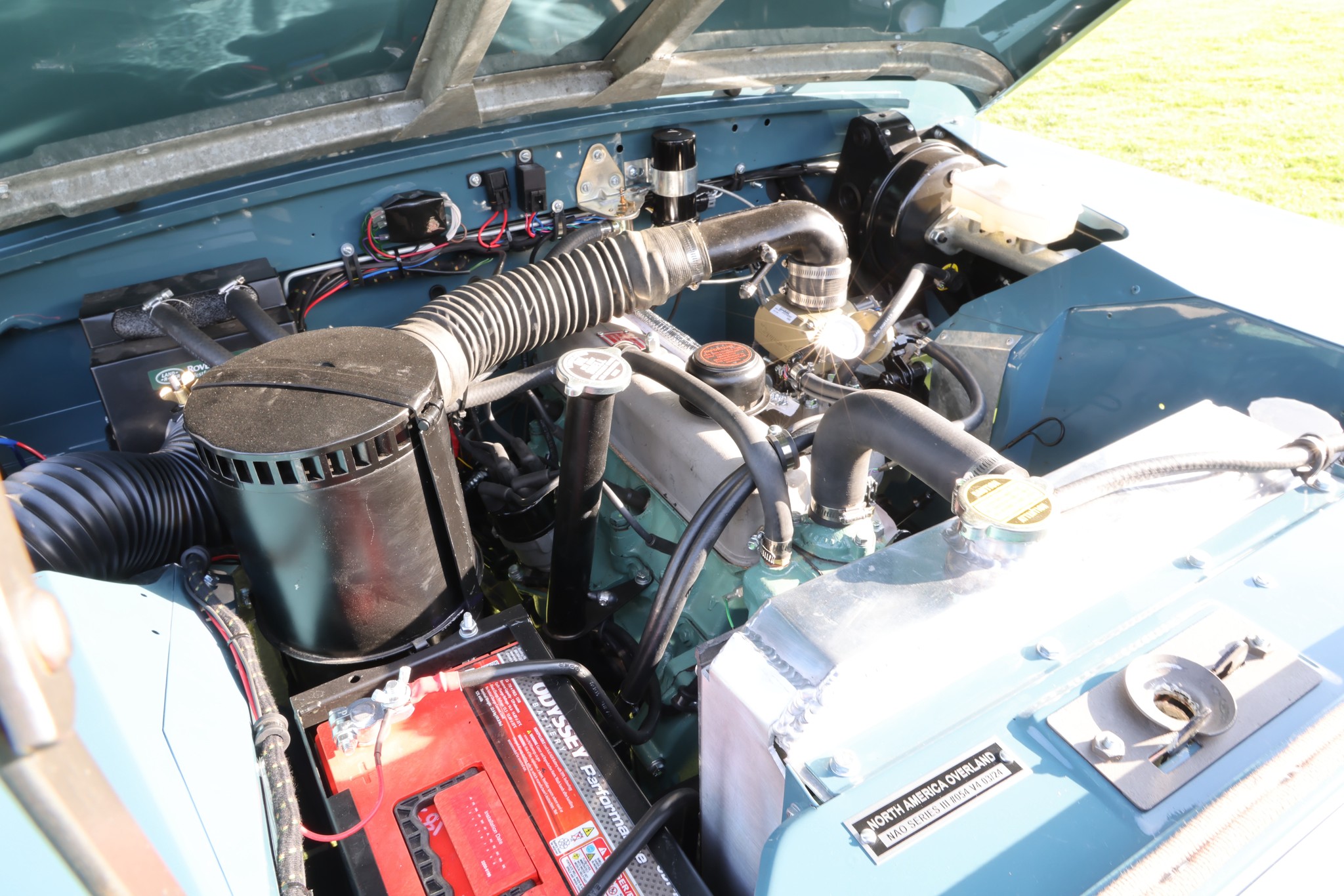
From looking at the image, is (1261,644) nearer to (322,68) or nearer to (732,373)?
(732,373)

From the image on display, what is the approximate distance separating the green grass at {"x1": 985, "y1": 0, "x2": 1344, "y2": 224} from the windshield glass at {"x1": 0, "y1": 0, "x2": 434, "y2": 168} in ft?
19.2

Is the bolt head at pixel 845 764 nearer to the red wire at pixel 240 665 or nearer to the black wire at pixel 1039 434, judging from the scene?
the red wire at pixel 240 665

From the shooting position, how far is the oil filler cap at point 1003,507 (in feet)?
3.05

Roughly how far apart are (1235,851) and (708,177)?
1.93 meters

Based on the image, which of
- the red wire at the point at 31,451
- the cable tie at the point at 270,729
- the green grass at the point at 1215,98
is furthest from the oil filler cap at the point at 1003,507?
the green grass at the point at 1215,98

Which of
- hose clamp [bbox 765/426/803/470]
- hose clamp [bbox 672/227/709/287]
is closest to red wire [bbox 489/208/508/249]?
hose clamp [bbox 672/227/709/287]

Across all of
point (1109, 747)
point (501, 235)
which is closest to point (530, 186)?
point (501, 235)

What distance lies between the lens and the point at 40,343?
163 centimetres

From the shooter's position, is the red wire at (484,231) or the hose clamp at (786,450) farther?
the red wire at (484,231)

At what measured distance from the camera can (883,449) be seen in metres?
1.14

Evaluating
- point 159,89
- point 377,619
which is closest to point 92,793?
point 377,619

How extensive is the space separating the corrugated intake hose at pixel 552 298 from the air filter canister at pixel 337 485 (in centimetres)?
10

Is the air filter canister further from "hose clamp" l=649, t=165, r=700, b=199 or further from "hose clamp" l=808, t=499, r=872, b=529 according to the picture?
"hose clamp" l=649, t=165, r=700, b=199

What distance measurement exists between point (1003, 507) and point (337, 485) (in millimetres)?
827
